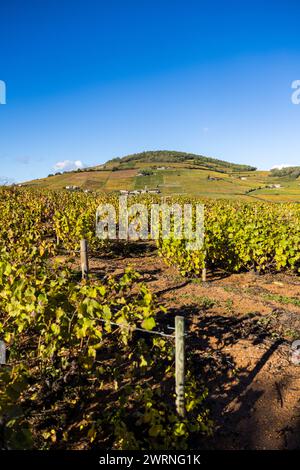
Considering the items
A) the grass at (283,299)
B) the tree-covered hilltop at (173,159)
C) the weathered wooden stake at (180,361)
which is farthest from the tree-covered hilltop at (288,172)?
the weathered wooden stake at (180,361)

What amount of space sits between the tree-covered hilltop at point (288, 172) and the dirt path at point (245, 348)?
2856 inches

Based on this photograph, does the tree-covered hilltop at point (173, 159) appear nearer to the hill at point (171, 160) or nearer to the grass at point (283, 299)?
the hill at point (171, 160)

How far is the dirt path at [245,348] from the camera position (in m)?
3.83

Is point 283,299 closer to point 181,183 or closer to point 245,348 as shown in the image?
point 245,348

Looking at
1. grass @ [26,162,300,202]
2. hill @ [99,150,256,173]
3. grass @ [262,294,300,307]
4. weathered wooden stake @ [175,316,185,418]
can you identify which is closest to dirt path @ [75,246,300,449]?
grass @ [262,294,300,307]

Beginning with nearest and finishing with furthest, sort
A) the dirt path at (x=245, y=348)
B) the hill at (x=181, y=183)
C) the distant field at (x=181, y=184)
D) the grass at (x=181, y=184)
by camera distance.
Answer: the dirt path at (x=245, y=348)
the hill at (x=181, y=183)
the grass at (x=181, y=184)
the distant field at (x=181, y=184)

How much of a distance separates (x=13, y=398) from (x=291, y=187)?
66.1 meters

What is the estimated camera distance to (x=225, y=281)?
9492mm

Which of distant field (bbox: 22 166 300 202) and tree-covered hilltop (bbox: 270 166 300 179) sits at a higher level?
tree-covered hilltop (bbox: 270 166 300 179)

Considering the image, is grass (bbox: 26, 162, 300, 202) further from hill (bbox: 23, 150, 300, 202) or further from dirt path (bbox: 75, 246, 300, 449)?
dirt path (bbox: 75, 246, 300, 449)

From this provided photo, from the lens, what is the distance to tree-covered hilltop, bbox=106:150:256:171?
97.9m

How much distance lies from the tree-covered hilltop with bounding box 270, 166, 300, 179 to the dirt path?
2856 inches
